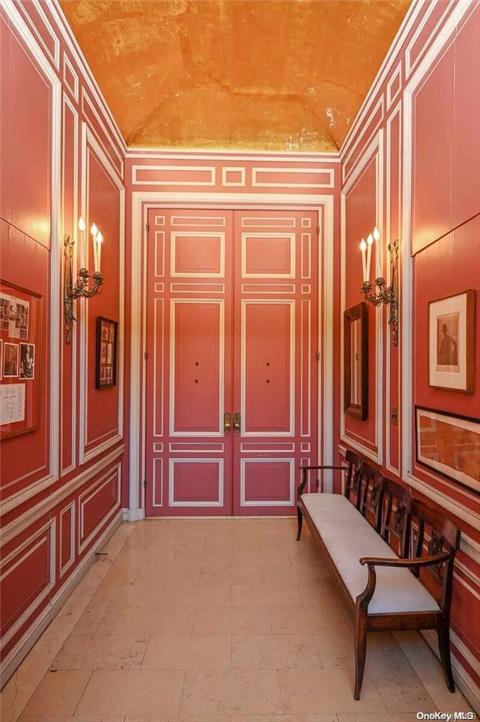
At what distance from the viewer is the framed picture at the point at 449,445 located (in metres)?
A: 1.84

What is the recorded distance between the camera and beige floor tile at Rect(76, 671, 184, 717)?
1758 millimetres

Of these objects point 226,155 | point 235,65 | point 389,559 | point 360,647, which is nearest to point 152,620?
point 360,647

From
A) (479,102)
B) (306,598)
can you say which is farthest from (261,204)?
(306,598)

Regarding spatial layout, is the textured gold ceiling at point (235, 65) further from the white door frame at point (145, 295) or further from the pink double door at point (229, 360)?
the pink double door at point (229, 360)

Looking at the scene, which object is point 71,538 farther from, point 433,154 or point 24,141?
point 433,154

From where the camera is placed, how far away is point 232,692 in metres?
1.85

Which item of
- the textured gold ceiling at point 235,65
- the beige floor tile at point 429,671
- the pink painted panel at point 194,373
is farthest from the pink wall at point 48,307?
the beige floor tile at point 429,671

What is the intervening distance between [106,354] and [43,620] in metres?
1.96

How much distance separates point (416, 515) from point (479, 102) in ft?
6.95

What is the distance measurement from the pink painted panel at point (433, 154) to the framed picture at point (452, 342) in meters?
0.43

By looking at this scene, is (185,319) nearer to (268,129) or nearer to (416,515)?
(268,129)

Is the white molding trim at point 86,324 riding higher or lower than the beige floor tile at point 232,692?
higher

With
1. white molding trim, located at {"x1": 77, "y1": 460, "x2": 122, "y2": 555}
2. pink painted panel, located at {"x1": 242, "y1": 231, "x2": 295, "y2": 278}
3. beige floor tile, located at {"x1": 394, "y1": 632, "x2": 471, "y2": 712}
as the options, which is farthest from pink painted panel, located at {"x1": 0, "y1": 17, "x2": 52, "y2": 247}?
beige floor tile, located at {"x1": 394, "y1": 632, "x2": 471, "y2": 712}

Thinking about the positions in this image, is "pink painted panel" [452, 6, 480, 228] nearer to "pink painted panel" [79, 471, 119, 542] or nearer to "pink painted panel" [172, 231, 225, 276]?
"pink painted panel" [172, 231, 225, 276]
